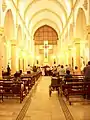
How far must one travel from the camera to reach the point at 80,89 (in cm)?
1159

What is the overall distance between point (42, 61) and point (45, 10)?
13364mm

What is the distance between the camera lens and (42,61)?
1901 inches

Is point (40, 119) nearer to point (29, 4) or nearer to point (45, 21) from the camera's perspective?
point (29, 4)

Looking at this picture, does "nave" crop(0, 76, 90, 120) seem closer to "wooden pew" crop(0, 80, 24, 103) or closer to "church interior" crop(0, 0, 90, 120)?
"church interior" crop(0, 0, 90, 120)

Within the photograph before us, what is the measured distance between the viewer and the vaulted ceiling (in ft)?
94.5

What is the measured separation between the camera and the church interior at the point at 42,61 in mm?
9430

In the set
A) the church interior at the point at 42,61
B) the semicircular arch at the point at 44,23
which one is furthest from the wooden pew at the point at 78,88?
the semicircular arch at the point at 44,23

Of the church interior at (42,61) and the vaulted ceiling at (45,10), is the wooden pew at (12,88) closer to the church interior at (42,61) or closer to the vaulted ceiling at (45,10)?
the church interior at (42,61)

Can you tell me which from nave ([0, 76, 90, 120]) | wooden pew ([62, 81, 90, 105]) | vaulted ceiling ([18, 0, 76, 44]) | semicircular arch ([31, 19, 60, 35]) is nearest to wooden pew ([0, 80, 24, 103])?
nave ([0, 76, 90, 120])

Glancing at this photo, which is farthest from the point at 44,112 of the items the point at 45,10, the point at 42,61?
the point at 42,61

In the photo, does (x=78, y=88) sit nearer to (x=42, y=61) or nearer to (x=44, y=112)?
(x=44, y=112)

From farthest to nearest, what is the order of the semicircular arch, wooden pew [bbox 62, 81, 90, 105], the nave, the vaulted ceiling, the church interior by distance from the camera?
1. the semicircular arch
2. the vaulted ceiling
3. wooden pew [bbox 62, 81, 90, 105]
4. the church interior
5. the nave

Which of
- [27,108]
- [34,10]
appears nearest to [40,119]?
[27,108]

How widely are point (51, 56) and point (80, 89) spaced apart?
36.8 metres
